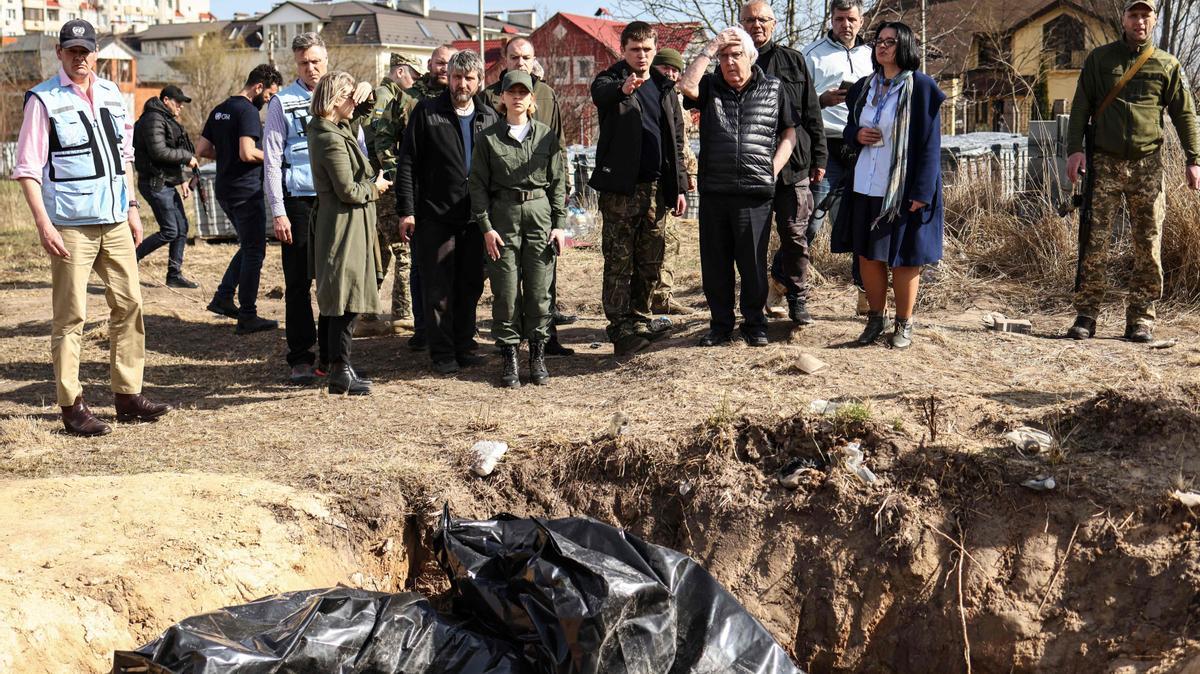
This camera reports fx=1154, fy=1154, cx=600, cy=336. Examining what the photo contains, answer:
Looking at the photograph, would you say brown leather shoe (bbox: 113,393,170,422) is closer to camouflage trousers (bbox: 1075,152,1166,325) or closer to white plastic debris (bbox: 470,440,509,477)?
white plastic debris (bbox: 470,440,509,477)

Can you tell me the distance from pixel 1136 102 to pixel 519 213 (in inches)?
149

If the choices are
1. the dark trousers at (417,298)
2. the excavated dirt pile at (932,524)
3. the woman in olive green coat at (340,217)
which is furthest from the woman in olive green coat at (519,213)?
the excavated dirt pile at (932,524)

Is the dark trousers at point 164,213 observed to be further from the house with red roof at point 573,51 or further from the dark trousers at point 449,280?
the house with red roof at point 573,51

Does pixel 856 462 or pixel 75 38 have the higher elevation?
pixel 75 38

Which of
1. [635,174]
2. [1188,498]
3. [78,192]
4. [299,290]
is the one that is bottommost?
[1188,498]

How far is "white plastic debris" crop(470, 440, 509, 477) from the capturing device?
5.54m

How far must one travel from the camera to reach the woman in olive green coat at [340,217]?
6.32 m

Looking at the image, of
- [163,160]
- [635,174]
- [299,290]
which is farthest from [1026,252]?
[163,160]

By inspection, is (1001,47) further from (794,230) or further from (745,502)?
(745,502)

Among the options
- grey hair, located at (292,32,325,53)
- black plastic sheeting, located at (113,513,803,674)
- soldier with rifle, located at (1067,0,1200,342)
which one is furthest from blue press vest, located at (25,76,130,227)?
soldier with rifle, located at (1067,0,1200,342)

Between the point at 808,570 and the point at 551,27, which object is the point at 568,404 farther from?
the point at 551,27

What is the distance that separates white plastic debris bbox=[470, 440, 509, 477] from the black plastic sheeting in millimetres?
1029

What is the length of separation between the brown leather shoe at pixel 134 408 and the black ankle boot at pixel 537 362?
6.95 ft

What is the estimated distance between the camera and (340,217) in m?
6.48
